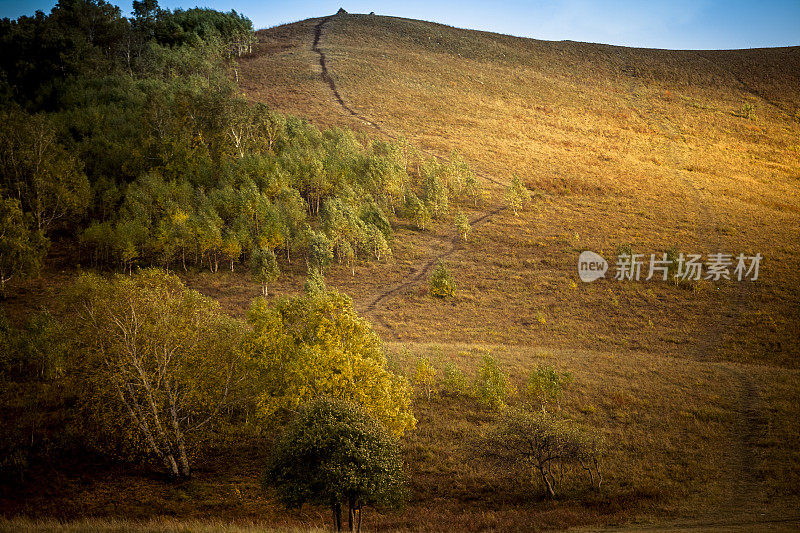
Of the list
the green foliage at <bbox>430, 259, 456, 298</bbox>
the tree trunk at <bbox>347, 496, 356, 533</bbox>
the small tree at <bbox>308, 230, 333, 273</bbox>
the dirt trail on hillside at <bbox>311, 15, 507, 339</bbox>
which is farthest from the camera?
the small tree at <bbox>308, 230, 333, 273</bbox>

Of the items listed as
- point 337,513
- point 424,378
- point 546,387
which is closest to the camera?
point 337,513

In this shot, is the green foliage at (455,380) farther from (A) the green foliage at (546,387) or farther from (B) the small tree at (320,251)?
(B) the small tree at (320,251)

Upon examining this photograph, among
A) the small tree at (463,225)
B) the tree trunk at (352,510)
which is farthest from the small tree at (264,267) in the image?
the tree trunk at (352,510)

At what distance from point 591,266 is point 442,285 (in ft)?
81.8

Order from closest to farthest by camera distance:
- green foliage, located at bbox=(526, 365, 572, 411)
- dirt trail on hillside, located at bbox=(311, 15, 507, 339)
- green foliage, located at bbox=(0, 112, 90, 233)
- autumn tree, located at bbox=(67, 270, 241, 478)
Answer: autumn tree, located at bbox=(67, 270, 241, 478), green foliage, located at bbox=(526, 365, 572, 411), green foliage, located at bbox=(0, 112, 90, 233), dirt trail on hillside, located at bbox=(311, 15, 507, 339)

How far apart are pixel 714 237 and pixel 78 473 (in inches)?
3618

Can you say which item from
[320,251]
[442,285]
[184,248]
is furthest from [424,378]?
[184,248]

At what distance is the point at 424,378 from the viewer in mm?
37562

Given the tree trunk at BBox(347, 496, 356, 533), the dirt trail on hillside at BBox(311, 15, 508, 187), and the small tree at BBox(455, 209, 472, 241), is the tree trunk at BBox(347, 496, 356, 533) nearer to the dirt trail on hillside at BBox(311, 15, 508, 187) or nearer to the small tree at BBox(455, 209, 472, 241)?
the small tree at BBox(455, 209, 472, 241)

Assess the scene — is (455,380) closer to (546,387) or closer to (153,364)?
(546,387)

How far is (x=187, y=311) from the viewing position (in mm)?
28219

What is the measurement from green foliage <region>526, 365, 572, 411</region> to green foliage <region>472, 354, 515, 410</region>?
1752 mm

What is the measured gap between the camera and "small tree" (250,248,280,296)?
58.2m

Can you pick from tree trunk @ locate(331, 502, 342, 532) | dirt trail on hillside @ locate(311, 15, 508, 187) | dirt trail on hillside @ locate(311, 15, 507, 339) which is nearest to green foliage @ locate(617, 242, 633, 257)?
dirt trail on hillside @ locate(311, 15, 507, 339)
